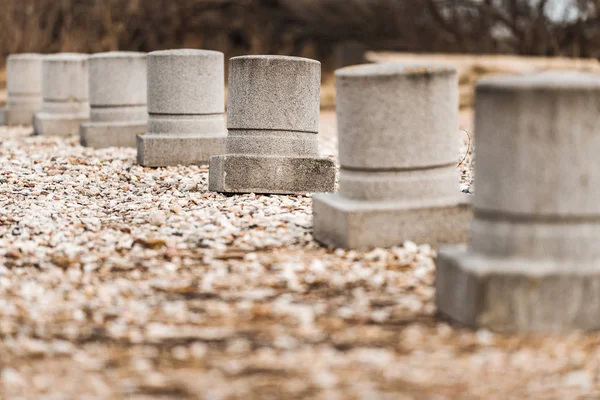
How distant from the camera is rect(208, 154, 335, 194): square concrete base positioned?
320 inches

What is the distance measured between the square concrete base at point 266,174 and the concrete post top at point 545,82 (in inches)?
139

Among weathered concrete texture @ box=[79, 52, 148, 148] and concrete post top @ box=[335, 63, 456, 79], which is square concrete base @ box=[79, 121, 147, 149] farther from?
concrete post top @ box=[335, 63, 456, 79]

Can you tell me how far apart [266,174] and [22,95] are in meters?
9.03

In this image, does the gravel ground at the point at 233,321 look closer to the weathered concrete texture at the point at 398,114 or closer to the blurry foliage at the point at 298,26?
the weathered concrete texture at the point at 398,114

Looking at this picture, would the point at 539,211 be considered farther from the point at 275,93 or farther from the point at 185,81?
the point at 185,81

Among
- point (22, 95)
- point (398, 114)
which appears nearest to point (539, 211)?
point (398, 114)

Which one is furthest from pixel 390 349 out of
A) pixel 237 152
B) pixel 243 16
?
pixel 243 16

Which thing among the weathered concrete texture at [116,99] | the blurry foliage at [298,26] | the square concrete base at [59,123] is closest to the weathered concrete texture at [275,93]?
the weathered concrete texture at [116,99]

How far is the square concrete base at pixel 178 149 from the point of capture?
10.2 meters

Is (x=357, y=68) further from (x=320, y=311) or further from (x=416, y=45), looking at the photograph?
(x=416, y=45)

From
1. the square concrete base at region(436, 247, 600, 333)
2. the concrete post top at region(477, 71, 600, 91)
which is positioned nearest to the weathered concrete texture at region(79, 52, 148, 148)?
the concrete post top at region(477, 71, 600, 91)

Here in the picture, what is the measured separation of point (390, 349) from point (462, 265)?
57 cm

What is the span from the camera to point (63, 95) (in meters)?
14.1

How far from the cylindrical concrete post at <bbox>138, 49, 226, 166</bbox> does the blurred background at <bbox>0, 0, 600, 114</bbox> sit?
7.10 m
